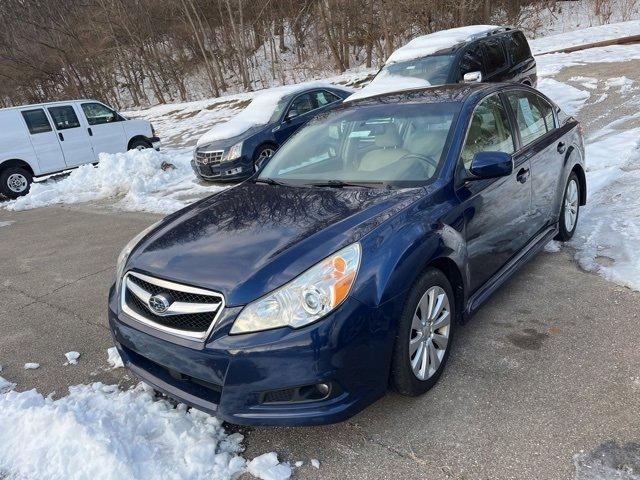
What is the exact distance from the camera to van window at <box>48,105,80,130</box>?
1183 centimetres

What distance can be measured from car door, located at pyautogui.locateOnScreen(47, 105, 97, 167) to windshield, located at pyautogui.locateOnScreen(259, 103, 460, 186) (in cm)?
982

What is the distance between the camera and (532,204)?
3875 mm

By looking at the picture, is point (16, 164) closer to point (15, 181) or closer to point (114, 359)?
point (15, 181)

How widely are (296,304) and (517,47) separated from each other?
9066 mm

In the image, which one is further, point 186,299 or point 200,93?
point 200,93

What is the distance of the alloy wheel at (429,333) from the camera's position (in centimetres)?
268

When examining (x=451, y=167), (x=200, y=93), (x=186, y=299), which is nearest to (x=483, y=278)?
(x=451, y=167)

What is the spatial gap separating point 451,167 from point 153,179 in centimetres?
785

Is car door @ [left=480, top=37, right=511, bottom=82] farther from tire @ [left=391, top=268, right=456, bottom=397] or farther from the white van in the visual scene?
the white van

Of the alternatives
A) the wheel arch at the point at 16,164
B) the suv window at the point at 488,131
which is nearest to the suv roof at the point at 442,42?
the suv window at the point at 488,131

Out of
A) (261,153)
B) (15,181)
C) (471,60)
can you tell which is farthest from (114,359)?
(15,181)

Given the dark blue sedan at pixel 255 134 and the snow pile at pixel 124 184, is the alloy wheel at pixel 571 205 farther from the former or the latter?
the snow pile at pixel 124 184

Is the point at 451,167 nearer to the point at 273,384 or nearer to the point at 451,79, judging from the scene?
the point at 273,384

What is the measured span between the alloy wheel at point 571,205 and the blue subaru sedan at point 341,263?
692mm
